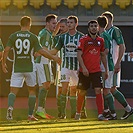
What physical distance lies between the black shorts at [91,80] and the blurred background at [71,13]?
865cm

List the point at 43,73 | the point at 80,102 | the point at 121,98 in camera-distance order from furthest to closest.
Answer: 1. the point at 43,73
2. the point at 121,98
3. the point at 80,102

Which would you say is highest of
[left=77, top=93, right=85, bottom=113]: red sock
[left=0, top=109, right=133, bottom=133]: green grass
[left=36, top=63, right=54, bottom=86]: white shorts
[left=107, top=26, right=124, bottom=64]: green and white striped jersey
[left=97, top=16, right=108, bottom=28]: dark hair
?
[left=97, top=16, right=108, bottom=28]: dark hair

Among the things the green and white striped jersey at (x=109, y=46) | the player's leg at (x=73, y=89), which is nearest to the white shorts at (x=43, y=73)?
the player's leg at (x=73, y=89)

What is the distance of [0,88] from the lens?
19.7 m

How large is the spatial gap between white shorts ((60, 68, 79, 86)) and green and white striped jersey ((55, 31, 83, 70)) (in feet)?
0.23

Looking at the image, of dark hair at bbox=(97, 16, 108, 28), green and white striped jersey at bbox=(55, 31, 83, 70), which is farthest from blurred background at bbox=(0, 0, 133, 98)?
dark hair at bbox=(97, 16, 108, 28)

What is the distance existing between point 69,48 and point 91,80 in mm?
1099

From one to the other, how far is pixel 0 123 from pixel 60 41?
2.12 meters

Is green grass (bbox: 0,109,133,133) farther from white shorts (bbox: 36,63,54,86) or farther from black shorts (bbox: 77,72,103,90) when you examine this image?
white shorts (bbox: 36,63,54,86)

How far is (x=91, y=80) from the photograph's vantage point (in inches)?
434

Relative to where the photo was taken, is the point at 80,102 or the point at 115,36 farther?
the point at 115,36

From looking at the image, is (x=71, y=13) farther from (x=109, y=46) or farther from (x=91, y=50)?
(x=91, y=50)

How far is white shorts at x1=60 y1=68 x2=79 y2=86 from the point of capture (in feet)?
39.1

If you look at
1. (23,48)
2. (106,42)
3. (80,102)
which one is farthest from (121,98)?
(23,48)
